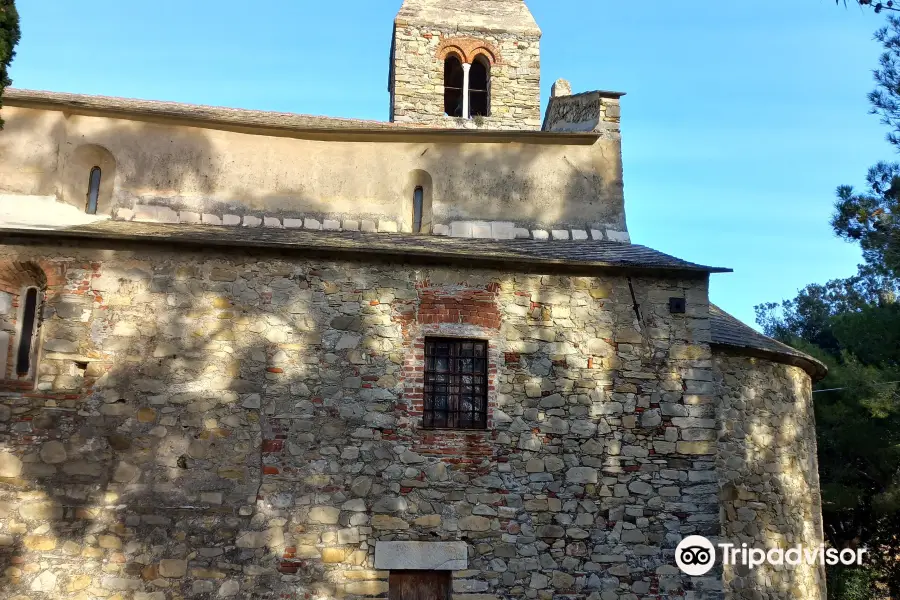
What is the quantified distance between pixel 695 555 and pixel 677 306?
2754 millimetres

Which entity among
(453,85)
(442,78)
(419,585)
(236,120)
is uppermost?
(453,85)

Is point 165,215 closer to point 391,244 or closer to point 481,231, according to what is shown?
point 391,244

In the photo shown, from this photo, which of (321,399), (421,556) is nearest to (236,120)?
(321,399)

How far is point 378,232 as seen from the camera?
1108 cm

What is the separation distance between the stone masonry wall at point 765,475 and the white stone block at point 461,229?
3.49 meters

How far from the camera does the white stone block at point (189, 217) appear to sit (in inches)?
424

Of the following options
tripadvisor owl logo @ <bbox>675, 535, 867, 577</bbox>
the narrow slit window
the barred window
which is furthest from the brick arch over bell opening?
tripadvisor owl logo @ <bbox>675, 535, 867, 577</bbox>

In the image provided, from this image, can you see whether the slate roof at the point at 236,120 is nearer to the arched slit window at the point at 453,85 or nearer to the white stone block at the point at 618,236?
the white stone block at the point at 618,236

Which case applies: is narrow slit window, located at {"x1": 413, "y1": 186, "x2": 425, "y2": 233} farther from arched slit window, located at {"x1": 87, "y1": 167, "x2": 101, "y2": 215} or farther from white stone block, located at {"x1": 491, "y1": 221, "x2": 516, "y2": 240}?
arched slit window, located at {"x1": 87, "y1": 167, "x2": 101, "y2": 215}

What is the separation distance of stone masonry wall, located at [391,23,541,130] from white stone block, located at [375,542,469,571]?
349 inches

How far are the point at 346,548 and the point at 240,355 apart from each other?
233cm

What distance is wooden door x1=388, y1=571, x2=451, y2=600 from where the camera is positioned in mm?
9180

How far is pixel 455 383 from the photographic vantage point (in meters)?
9.80

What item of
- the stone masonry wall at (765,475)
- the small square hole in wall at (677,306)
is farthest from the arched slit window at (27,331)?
the stone masonry wall at (765,475)
